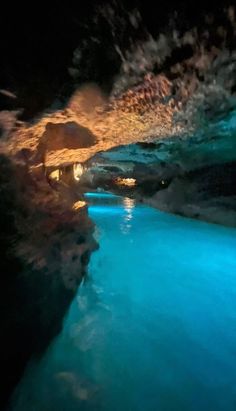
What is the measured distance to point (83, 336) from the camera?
453 centimetres

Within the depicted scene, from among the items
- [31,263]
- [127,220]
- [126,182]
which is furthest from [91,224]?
[126,182]

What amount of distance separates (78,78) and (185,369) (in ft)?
12.4

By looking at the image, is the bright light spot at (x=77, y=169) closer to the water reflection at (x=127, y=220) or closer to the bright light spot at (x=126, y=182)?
the water reflection at (x=127, y=220)

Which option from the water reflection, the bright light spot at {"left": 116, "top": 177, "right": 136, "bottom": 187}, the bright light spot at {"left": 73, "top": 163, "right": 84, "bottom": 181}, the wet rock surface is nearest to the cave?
the wet rock surface

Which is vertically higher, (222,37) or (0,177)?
(222,37)

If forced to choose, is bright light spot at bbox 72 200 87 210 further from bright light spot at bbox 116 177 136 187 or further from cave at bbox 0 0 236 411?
bright light spot at bbox 116 177 136 187

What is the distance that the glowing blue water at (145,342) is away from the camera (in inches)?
133

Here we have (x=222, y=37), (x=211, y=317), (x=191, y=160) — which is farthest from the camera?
(x=191, y=160)

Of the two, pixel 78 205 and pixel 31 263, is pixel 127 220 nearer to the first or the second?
pixel 78 205

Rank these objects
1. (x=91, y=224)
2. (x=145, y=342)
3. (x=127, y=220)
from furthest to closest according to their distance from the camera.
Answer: (x=127, y=220), (x=91, y=224), (x=145, y=342)

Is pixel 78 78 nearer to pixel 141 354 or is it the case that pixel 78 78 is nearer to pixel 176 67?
pixel 176 67

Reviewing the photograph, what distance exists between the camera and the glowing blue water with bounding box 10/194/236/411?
3.37 metres

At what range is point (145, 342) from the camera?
14.6 ft

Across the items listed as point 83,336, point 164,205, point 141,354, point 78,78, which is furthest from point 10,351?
point 164,205
